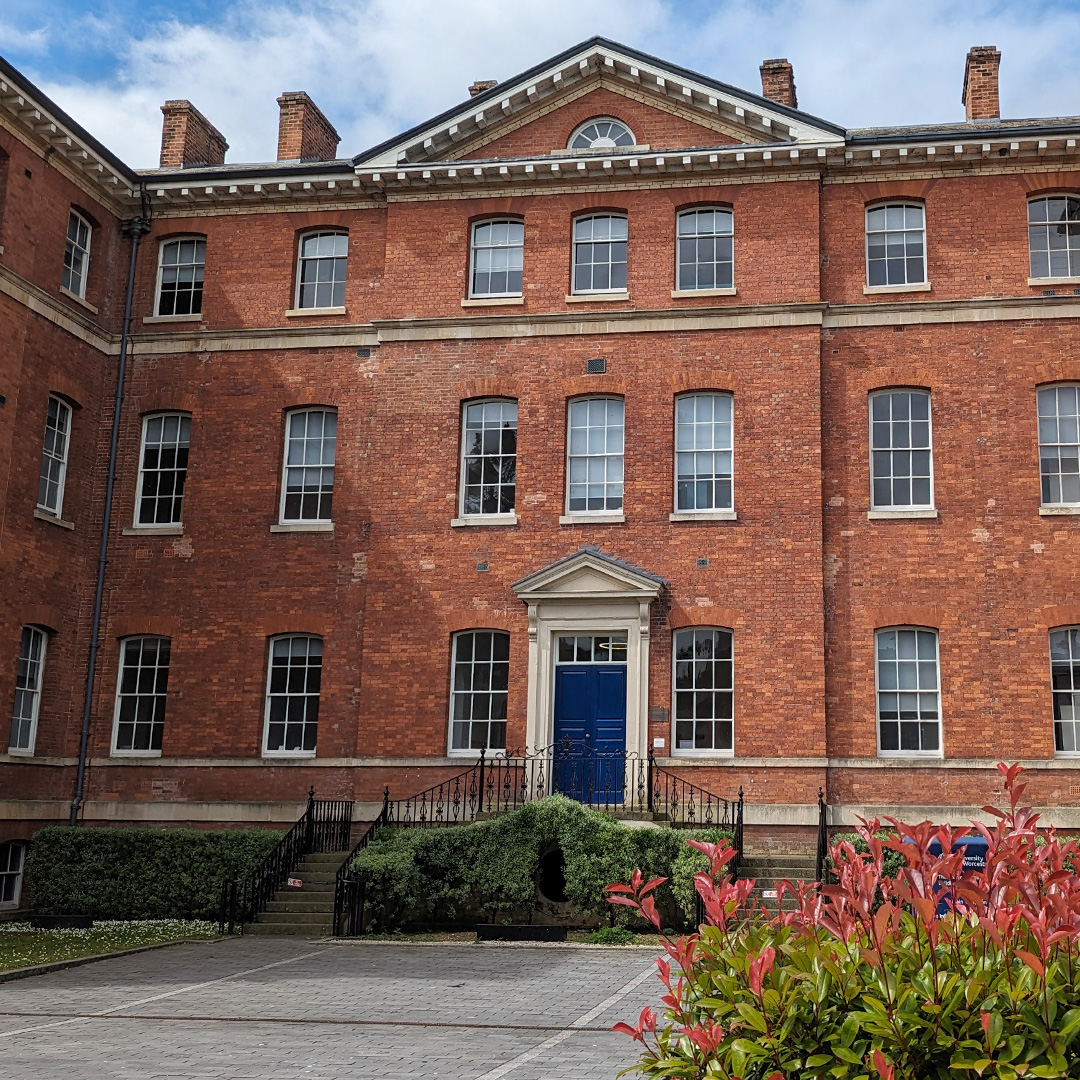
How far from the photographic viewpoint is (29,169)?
21.9 meters

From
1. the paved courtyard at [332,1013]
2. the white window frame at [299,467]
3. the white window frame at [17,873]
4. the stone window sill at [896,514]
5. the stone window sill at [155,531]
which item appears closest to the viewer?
the paved courtyard at [332,1013]

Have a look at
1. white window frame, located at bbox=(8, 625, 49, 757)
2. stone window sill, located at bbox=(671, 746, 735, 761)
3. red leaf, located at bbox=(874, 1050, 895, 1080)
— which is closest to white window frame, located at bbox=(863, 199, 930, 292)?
stone window sill, located at bbox=(671, 746, 735, 761)

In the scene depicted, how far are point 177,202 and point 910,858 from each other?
22.6 meters

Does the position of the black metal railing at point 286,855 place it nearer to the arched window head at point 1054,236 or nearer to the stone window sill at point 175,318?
the stone window sill at point 175,318

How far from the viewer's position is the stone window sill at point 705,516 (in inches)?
842

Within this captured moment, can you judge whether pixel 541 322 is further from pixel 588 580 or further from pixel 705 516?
pixel 588 580

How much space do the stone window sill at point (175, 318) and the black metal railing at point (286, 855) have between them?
910cm

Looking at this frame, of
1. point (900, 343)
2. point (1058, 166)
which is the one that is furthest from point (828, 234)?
point (1058, 166)

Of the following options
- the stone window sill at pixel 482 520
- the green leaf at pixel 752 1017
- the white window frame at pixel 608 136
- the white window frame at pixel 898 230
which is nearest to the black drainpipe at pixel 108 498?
the stone window sill at pixel 482 520

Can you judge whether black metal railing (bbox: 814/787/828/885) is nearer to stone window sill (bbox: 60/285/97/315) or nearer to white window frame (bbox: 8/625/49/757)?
white window frame (bbox: 8/625/49/757)

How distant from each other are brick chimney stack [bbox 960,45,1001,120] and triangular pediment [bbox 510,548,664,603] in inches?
421

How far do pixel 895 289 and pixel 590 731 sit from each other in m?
8.96

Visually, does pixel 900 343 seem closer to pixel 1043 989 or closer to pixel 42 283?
pixel 42 283

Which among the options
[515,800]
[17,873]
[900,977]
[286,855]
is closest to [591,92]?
[515,800]
